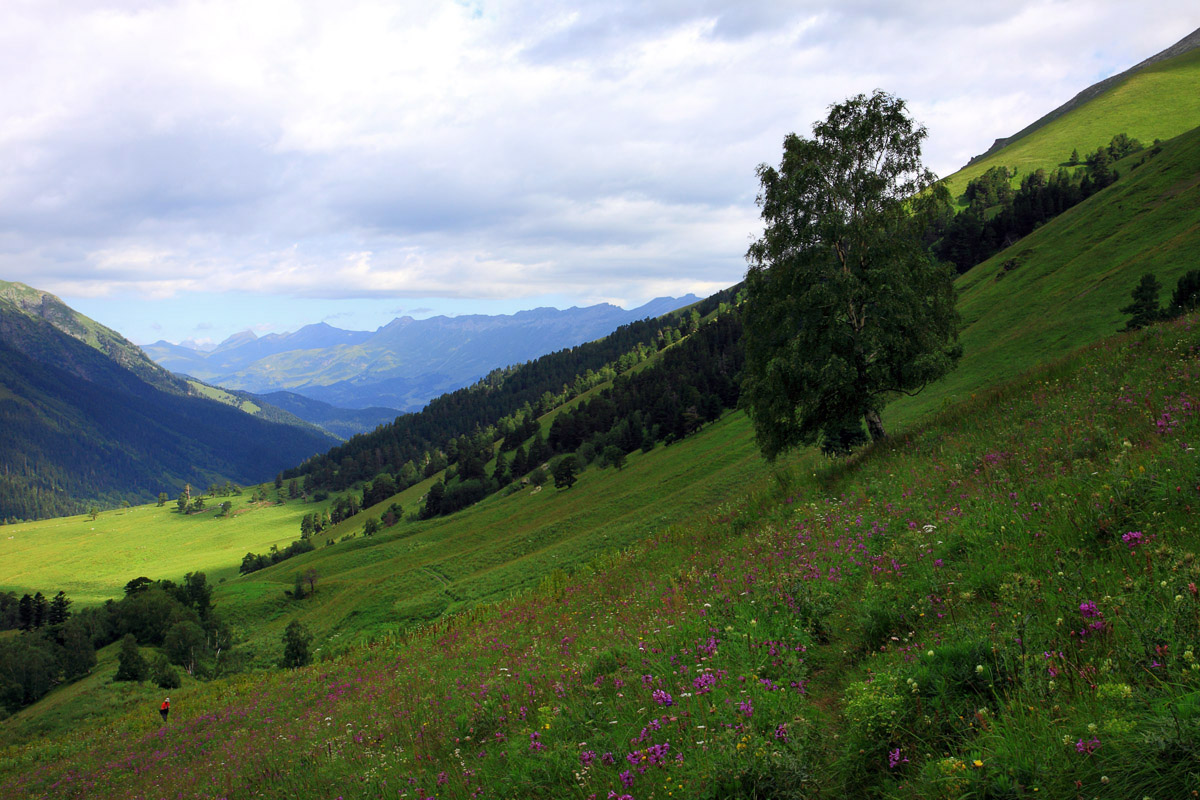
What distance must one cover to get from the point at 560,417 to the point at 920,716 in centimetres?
14981

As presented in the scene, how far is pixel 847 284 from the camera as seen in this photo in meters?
19.8

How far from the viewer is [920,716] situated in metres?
4.78

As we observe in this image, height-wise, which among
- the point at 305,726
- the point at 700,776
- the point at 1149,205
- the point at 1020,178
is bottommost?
the point at 305,726

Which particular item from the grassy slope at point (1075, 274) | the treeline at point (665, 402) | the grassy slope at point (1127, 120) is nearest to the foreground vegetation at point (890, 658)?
the grassy slope at point (1075, 274)

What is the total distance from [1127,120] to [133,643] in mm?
264119

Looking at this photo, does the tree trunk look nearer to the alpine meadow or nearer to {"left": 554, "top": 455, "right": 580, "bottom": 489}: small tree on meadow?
the alpine meadow

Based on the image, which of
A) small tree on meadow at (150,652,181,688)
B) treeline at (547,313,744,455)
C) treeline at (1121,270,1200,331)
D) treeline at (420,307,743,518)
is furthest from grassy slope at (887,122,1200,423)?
small tree on meadow at (150,652,181,688)

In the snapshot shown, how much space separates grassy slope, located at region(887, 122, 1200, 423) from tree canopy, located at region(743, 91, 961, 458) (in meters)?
19.6

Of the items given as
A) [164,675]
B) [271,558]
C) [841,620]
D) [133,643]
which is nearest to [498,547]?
[164,675]

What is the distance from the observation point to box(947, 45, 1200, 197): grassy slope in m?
152

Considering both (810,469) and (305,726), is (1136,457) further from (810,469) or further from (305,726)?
(305,726)

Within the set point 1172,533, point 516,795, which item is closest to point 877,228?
point 1172,533

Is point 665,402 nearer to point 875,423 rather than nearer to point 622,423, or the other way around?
point 622,423

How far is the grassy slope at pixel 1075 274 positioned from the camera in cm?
4316
